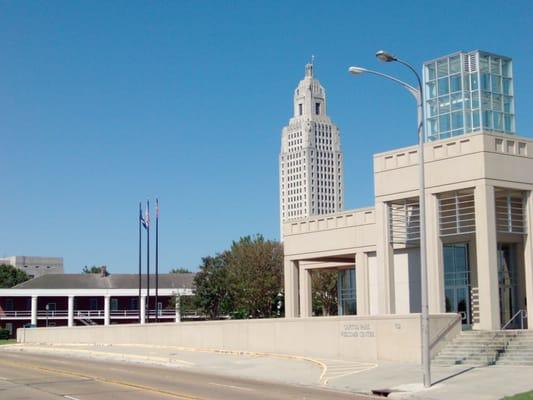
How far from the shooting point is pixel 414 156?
121 ft

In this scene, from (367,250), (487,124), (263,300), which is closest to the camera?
(487,124)

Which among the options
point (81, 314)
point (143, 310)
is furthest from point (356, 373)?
point (81, 314)

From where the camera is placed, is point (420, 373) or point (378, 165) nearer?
point (420, 373)

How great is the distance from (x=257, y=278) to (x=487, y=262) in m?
41.1

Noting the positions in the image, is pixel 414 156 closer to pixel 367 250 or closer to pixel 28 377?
pixel 367 250

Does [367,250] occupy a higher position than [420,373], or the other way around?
[367,250]

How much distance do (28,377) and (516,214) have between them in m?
21.3

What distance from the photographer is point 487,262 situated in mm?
32781

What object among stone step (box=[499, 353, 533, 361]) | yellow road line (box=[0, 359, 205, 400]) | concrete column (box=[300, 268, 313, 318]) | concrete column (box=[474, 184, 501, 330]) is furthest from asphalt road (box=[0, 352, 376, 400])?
concrete column (box=[300, 268, 313, 318])

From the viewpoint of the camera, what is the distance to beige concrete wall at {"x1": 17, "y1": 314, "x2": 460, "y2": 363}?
30547mm

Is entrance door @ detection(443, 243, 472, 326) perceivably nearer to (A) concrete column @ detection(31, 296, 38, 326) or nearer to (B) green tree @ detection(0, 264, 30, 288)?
(A) concrete column @ detection(31, 296, 38, 326)

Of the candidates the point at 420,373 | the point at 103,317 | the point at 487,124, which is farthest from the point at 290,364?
the point at 103,317

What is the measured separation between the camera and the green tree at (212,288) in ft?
268

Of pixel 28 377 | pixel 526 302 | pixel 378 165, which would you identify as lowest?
pixel 28 377
